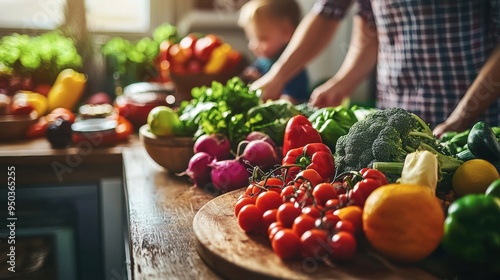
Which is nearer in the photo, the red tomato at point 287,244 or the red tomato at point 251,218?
the red tomato at point 287,244

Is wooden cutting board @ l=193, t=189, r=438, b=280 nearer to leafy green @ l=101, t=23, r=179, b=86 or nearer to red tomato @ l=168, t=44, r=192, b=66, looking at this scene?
red tomato @ l=168, t=44, r=192, b=66

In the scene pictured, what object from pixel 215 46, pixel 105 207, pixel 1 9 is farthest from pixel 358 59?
pixel 1 9

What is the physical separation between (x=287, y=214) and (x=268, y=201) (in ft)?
0.27

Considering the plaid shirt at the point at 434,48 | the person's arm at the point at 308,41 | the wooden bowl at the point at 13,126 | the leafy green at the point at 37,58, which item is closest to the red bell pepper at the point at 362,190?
the plaid shirt at the point at 434,48

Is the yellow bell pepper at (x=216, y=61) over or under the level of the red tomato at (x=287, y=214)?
over

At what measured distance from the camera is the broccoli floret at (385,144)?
1.03 meters

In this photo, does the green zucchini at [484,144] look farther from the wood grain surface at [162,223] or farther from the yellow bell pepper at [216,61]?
the yellow bell pepper at [216,61]

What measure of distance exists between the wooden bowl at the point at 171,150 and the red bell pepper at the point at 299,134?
1.06 feet

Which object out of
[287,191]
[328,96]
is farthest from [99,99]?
[287,191]

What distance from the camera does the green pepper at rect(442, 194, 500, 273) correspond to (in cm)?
75

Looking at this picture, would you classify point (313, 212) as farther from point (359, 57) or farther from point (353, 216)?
point (359, 57)

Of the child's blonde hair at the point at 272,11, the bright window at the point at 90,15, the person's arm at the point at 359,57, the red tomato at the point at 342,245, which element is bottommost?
the red tomato at the point at 342,245

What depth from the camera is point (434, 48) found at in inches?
76.7

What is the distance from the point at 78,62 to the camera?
2750 mm
